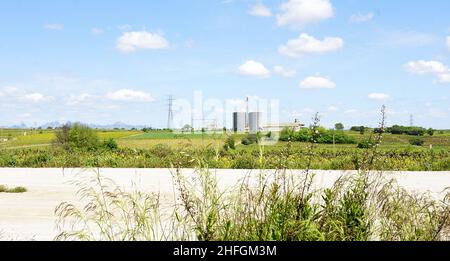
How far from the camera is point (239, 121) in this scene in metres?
6.52

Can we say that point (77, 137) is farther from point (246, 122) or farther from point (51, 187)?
point (246, 122)

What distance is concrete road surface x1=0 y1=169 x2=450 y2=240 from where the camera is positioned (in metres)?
7.75

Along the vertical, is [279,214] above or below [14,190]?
above

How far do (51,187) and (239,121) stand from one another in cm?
815

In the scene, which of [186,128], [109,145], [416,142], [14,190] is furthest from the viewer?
[416,142]

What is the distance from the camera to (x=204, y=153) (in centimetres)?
554

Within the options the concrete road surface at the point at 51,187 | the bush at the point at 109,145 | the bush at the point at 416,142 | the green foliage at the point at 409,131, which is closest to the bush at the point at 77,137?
the bush at the point at 109,145

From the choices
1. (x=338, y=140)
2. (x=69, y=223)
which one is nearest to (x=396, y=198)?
(x=69, y=223)

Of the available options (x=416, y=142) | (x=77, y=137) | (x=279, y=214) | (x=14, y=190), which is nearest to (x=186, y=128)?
(x=279, y=214)

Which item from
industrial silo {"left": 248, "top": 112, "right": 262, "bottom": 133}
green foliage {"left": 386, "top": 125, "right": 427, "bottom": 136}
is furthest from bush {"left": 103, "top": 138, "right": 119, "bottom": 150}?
industrial silo {"left": 248, "top": 112, "right": 262, "bottom": 133}

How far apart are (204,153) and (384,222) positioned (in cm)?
212

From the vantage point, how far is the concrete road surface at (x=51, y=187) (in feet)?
25.4

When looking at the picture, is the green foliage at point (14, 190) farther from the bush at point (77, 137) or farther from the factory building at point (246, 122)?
the bush at point (77, 137)
